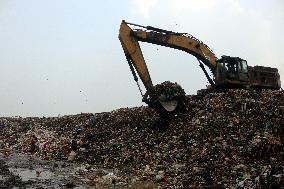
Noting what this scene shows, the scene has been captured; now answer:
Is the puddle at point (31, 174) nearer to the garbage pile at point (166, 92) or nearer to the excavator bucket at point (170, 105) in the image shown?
the garbage pile at point (166, 92)

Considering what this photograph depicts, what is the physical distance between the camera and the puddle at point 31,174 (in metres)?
10.2

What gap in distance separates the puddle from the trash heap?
1.90m

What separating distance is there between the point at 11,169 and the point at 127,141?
383 cm

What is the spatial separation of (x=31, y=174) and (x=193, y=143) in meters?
4.59

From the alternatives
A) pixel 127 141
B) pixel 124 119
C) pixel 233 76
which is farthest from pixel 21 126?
pixel 233 76

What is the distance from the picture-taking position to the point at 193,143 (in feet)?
38.8

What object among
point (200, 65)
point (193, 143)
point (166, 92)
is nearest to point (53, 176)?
point (193, 143)

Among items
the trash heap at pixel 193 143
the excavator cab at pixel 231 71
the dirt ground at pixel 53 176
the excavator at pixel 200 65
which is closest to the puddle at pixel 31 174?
the dirt ground at pixel 53 176

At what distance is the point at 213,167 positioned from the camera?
9688 millimetres

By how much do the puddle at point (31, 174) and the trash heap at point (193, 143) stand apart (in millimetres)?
1899

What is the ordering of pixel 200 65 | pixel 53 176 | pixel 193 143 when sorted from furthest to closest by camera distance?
1. pixel 200 65
2. pixel 193 143
3. pixel 53 176

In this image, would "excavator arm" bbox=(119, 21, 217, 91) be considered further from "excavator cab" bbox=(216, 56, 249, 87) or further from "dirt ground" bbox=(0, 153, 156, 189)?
"dirt ground" bbox=(0, 153, 156, 189)

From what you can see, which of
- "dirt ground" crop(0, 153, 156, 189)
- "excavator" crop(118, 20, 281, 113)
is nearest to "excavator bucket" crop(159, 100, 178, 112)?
"excavator" crop(118, 20, 281, 113)

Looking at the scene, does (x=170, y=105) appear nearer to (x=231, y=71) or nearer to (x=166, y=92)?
(x=166, y=92)
